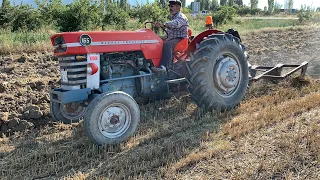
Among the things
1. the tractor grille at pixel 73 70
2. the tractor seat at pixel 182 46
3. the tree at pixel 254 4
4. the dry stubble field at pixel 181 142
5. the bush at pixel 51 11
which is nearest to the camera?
the dry stubble field at pixel 181 142

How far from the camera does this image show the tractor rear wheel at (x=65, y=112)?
510 centimetres

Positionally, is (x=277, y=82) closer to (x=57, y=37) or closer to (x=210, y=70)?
(x=210, y=70)

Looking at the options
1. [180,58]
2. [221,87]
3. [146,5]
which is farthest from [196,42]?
[146,5]

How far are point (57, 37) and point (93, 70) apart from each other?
0.61m

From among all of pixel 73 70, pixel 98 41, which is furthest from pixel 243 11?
pixel 73 70

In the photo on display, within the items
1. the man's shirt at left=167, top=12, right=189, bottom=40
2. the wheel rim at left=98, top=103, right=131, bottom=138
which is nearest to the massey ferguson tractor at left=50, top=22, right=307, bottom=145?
the wheel rim at left=98, top=103, right=131, bottom=138

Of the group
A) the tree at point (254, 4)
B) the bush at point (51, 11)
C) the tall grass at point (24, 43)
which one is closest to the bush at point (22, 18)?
the bush at point (51, 11)

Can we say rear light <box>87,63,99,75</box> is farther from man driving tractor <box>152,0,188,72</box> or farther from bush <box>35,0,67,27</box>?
bush <box>35,0,67,27</box>

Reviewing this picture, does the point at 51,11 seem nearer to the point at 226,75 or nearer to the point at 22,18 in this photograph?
the point at 22,18

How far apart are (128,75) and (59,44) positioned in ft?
3.83

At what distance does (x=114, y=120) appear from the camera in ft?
14.4

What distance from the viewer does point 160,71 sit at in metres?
5.28

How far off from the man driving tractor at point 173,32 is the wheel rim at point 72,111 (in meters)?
1.28

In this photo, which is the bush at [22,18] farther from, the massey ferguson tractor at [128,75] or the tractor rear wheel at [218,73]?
the tractor rear wheel at [218,73]
